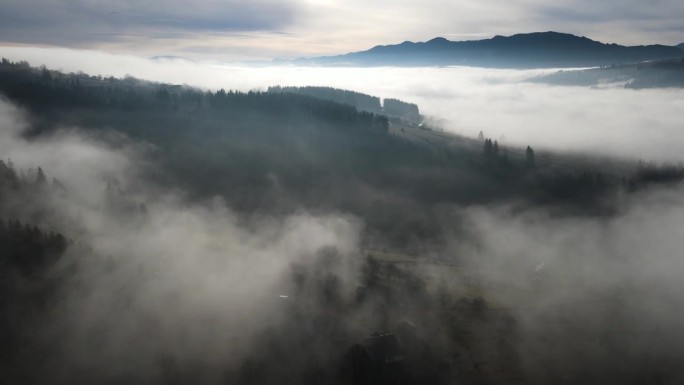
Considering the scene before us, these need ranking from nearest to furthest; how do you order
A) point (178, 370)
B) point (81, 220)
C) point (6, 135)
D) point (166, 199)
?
point (178, 370)
point (81, 220)
point (166, 199)
point (6, 135)

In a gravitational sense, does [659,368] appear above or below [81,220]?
below

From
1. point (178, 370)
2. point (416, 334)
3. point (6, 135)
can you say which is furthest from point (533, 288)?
point (6, 135)

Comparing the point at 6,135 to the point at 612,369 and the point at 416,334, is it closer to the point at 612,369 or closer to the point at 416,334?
the point at 416,334

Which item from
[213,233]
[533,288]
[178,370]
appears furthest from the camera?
[213,233]

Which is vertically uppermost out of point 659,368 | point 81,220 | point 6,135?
point 6,135

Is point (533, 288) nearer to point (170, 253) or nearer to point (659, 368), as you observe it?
point (659, 368)

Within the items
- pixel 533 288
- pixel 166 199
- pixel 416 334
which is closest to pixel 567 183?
pixel 533 288

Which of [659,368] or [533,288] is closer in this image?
[659,368]
